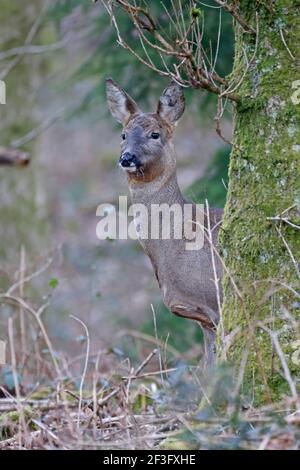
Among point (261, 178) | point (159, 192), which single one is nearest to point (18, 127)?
point (159, 192)

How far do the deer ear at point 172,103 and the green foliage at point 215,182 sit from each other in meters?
2.11

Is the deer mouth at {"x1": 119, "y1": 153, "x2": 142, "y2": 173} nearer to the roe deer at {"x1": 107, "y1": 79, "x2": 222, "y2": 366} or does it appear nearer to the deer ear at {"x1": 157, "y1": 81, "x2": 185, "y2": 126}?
the roe deer at {"x1": 107, "y1": 79, "x2": 222, "y2": 366}

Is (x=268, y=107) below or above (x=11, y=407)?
above

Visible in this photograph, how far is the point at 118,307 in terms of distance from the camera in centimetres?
1425

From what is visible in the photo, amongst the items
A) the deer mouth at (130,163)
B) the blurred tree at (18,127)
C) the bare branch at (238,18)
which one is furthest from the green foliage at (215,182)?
the bare branch at (238,18)

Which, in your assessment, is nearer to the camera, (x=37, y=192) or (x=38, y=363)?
(x=38, y=363)

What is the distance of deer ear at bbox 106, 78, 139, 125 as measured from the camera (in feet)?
24.6

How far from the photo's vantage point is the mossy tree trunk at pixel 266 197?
18.1ft

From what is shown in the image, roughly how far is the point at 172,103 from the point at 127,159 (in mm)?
664

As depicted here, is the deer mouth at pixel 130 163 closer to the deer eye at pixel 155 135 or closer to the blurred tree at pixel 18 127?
the deer eye at pixel 155 135

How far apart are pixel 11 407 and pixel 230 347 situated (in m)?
1.78

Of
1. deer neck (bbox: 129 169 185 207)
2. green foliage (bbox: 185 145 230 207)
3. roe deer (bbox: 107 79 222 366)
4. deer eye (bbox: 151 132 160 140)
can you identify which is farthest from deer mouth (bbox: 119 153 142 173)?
green foliage (bbox: 185 145 230 207)
